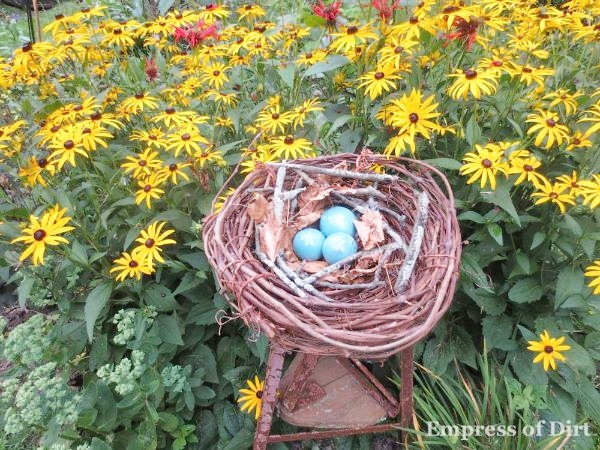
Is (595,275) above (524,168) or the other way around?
the other way around

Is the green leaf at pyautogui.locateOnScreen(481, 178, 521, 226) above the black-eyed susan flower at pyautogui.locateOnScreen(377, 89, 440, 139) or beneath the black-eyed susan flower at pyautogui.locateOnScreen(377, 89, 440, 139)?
beneath

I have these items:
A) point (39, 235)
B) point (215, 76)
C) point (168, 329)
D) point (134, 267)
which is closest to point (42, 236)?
point (39, 235)

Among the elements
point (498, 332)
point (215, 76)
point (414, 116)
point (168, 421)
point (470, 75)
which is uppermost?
point (470, 75)

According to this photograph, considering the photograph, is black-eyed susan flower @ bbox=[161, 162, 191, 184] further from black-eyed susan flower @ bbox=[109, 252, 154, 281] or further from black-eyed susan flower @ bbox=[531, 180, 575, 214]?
black-eyed susan flower @ bbox=[531, 180, 575, 214]

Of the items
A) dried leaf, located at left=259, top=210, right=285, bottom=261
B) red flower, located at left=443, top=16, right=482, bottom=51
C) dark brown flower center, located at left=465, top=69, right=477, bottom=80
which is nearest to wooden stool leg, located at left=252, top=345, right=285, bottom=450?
dried leaf, located at left=259, top=210, right=285, bottom=261

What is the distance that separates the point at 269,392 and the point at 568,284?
0.87 meters

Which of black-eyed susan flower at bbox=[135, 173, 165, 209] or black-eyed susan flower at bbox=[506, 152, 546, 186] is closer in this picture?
black-eyed susan flower at bbox=[506, 152, 546, 186]

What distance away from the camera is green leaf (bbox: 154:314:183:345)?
4.92 feet

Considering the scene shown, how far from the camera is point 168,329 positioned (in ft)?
4.99

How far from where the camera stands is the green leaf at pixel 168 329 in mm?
1499

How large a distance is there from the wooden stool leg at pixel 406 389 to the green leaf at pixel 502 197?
0.44 metres

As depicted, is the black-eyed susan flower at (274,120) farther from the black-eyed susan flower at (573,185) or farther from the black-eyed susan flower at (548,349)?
the black-eyed susan flower at (548,349)

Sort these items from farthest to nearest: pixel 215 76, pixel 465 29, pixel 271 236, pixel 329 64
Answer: pixel 215 76 < pixel 329 64 < pixel 465 29 < pixel 271 236

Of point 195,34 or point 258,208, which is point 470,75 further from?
point 195,34
